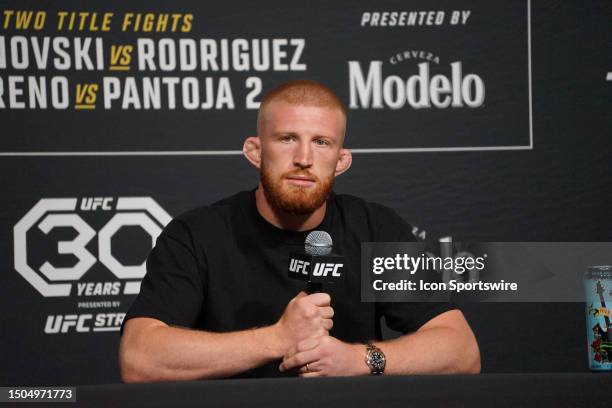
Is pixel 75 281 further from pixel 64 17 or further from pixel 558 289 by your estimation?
pixel 558 289

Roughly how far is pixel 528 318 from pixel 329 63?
1.01 meters

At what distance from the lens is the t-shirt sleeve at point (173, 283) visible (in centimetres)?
152

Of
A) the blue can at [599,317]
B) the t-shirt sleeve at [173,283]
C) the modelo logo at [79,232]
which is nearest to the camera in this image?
the blue can at [599,317]

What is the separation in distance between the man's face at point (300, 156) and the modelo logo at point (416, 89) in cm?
66

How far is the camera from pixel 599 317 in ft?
4.42

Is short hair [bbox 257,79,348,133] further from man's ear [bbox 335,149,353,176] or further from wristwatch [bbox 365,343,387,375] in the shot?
wristwatch [bbox 365,343,387,375]

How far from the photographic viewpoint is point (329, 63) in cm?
232

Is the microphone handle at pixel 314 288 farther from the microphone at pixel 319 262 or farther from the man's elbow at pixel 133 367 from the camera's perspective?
the man's elbow at pixel 133 367

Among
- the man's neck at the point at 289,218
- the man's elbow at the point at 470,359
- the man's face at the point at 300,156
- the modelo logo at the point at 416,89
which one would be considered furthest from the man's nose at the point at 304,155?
the modelo logo at the point at 416,89

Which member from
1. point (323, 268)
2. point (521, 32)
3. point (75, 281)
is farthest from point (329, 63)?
point (323, 268)

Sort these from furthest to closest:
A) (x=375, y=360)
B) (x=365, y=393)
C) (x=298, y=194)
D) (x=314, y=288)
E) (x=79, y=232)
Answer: (x=79, y=232), (x=298, y=194), (x=375, y=360), (x=314, y=288), (x=365, y=393)

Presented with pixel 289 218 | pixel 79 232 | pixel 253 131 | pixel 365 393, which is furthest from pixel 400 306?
pixel 79 232

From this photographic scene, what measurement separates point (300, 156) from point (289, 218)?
154mm

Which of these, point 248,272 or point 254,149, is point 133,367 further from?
point 254,149
